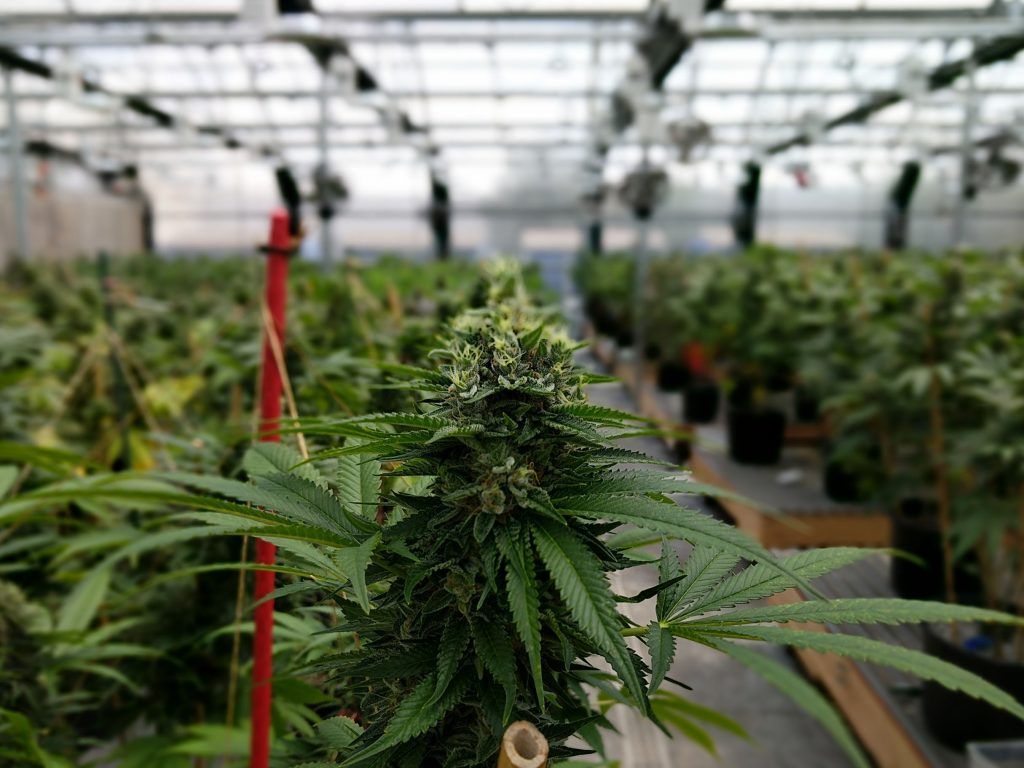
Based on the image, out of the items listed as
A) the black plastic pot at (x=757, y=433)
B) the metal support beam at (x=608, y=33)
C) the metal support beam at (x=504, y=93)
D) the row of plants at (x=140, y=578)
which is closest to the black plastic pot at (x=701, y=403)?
the black plastic pot at (x=757, y=433)

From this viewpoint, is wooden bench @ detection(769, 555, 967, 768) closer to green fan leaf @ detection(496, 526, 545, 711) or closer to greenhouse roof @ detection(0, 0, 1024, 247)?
green fan leaf @ detection(496, 526, 545, 711)

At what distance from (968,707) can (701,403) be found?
4175 mm

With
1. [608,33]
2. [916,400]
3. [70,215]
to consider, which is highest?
[608,33]

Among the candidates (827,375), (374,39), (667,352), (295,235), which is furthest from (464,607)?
→ (374,39)

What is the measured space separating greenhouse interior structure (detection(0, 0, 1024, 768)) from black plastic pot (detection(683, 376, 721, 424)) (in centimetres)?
3

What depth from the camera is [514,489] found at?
1.57ft

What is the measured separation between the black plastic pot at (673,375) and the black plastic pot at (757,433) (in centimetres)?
228

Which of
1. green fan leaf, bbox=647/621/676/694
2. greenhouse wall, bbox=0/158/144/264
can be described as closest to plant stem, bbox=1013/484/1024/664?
green fan leaf, bbox=647/621/676/694

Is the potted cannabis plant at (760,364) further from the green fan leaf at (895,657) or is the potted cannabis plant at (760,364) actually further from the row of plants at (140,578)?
the green fan leaf at (895,657)

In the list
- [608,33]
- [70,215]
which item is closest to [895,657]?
[608,33]

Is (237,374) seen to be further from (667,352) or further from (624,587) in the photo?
(667,352)

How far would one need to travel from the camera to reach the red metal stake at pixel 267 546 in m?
0.80

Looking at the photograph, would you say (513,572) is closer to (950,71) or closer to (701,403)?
(701,403)

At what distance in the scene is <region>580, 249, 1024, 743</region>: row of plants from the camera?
Result: 2.46 meters
